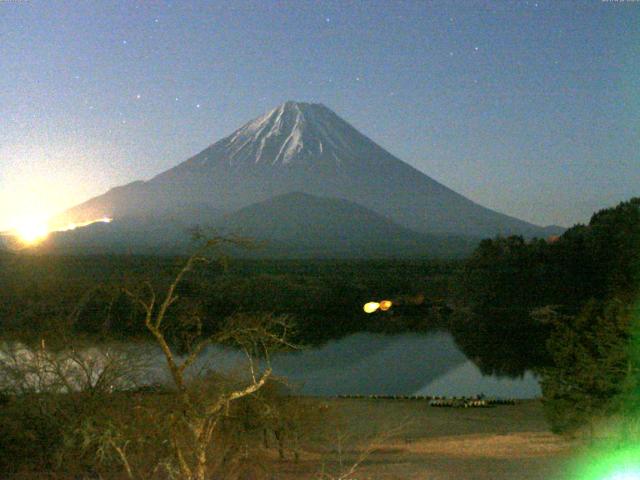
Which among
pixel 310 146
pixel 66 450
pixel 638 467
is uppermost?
pixel 310 146

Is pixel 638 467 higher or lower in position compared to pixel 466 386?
higher

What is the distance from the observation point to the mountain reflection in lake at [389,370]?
64.4 feet

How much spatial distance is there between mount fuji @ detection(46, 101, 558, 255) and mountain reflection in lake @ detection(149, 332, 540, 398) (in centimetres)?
6447

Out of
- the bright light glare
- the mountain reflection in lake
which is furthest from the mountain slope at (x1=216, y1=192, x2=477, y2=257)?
the bright light glare

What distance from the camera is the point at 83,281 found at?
3403 centimetres

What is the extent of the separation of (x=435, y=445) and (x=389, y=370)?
12.6m

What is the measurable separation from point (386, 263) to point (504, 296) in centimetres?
2167

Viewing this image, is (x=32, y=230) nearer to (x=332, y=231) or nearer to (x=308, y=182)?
(x=332, y=231)

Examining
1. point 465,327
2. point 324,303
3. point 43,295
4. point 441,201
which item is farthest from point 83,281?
point 441,201

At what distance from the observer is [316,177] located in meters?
104

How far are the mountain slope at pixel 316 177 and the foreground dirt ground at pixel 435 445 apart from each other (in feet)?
272

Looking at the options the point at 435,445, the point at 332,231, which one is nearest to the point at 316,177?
the point at 332,231

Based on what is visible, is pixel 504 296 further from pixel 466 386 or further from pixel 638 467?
pixel 638 467

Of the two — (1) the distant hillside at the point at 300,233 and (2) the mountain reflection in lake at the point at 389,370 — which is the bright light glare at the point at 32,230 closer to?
(2) the mountain reflection in lake at the point at 389,370
